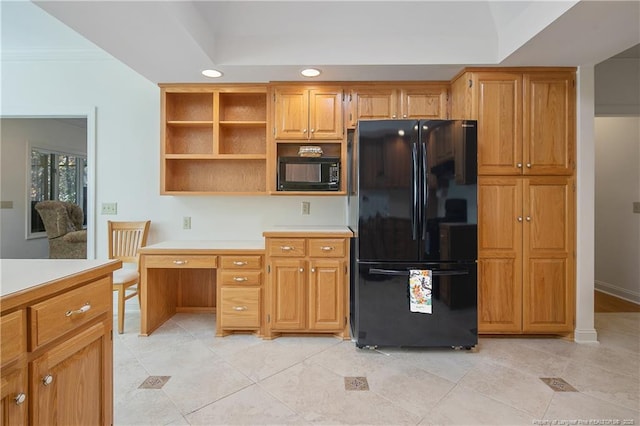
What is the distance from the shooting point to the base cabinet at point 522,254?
2611 mm

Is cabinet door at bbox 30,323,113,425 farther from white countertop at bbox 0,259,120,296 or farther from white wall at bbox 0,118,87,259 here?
white wall at bbox 0,118,87,259

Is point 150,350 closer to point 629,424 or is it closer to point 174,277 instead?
point 174,277

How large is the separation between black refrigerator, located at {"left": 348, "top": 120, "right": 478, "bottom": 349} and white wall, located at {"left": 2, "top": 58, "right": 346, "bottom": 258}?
901 mm

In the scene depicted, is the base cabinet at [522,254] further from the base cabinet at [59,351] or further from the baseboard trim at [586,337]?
the base cabinet at [59,351]

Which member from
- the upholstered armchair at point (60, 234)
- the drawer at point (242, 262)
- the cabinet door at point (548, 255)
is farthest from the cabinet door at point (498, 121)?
the upholstered armchair at point (60, 234)

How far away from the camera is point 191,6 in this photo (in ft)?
7.03

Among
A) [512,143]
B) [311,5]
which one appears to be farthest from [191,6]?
[512,143]

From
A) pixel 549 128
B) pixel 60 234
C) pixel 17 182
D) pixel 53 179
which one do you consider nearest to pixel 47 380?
pixel 549 128

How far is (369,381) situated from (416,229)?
109cm

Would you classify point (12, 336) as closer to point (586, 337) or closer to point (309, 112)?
point (309, 112)

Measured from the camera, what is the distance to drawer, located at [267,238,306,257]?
262 cm

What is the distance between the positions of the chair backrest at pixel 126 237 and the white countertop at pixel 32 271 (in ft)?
6.43

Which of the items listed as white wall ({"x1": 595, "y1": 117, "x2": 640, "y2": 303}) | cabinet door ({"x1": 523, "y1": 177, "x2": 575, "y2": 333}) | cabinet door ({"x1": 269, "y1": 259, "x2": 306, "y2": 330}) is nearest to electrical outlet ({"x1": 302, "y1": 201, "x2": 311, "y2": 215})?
cabinet door ({"x1": 269, "y1": 259, "x2": 306, "y2": 330})

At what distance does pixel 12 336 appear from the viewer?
878 millimetres
